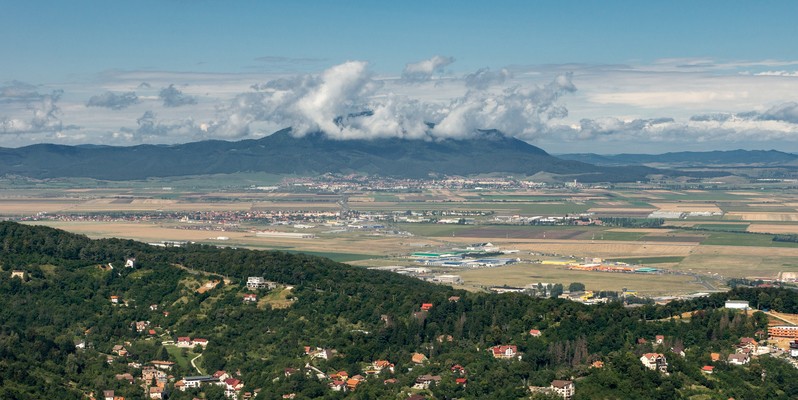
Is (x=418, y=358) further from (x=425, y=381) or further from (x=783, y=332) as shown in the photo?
(x=783, y=332)

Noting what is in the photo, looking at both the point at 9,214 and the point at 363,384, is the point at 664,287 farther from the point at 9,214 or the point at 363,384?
the point at 9,214

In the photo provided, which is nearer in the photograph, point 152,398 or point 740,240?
point 152,398

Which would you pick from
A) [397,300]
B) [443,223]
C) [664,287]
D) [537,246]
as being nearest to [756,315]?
[397,300]

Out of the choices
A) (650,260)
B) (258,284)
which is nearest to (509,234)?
(650,260)

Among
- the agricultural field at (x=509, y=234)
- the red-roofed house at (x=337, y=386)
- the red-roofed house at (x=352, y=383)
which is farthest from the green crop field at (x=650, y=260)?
the red-roofed house at (x=337, y=386)

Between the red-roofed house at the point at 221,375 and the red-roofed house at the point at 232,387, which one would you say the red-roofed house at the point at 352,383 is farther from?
Answer: the red-roofed house at the point at 221,375
